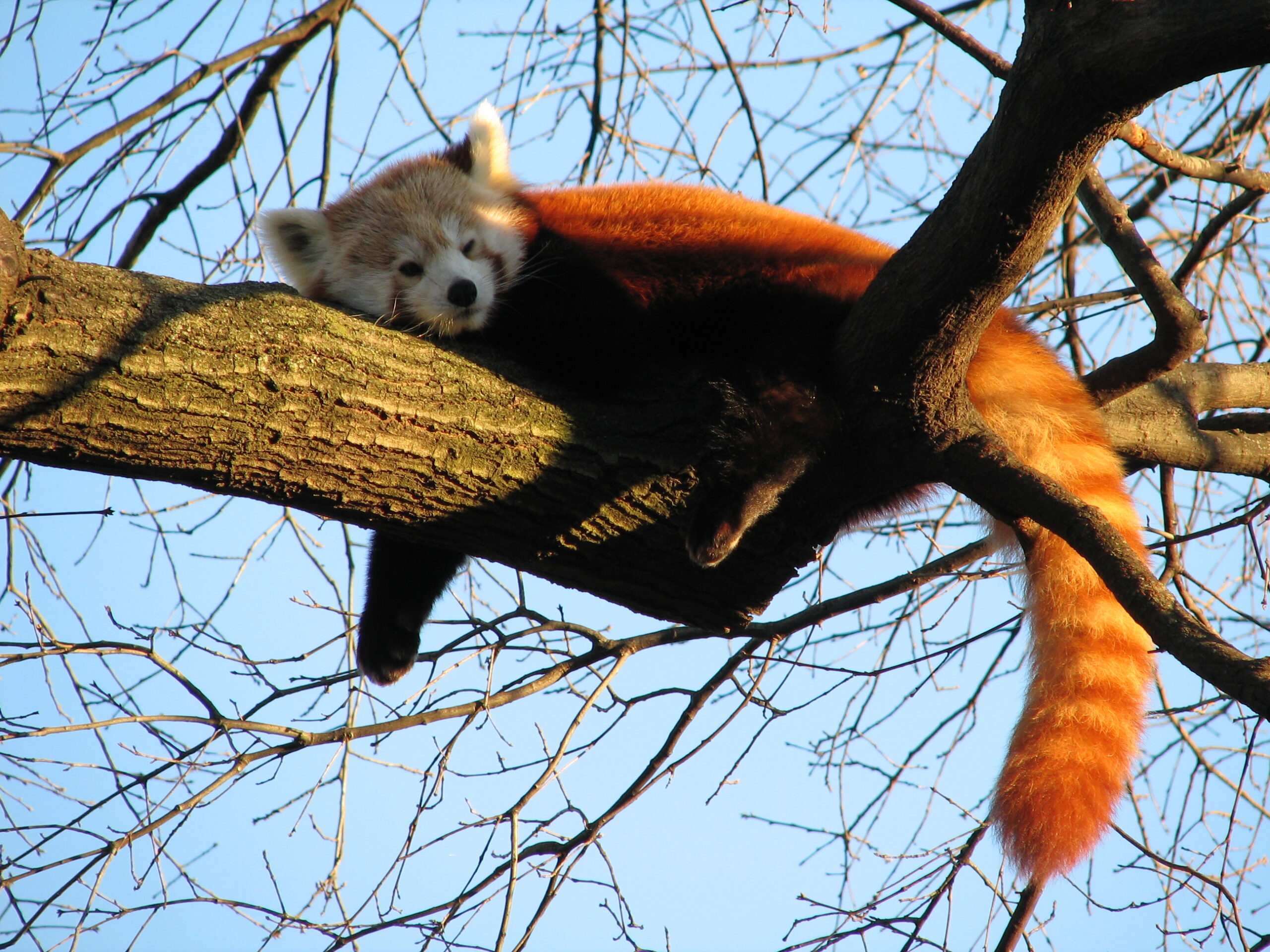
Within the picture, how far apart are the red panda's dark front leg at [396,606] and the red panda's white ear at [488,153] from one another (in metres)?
1.36

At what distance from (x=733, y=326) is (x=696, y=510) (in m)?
0.69

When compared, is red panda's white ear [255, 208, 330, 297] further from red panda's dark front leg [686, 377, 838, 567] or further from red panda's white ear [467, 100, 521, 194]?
red panda's dark front leg [686, 377, 838, 567]

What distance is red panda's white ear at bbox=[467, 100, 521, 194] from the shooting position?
3525mm

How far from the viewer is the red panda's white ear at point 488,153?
11.6 ft

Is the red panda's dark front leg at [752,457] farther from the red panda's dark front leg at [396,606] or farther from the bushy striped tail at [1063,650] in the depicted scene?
the red panda's dark front leg at [396,606]

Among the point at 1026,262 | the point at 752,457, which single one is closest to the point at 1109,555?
the point at 1026,262

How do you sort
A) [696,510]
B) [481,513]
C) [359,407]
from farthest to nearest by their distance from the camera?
[696,510]
[481,513]
[359,407]

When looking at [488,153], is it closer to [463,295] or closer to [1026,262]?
[463,295]

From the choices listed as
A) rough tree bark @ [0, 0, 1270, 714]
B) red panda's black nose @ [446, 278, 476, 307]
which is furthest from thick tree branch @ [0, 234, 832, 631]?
red panda's black nose @ [446, 278, 476, 307]

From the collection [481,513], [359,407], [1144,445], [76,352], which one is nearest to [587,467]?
[481,513]

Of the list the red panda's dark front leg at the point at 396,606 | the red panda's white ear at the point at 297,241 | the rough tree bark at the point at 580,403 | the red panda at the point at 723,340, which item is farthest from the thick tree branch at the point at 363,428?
the red panda's white ear at the point at 297,241

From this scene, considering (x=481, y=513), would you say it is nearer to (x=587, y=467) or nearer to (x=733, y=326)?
(x=587, y=467)

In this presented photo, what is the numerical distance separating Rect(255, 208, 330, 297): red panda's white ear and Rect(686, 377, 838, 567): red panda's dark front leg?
5.66ft

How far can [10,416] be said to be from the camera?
1810mm
